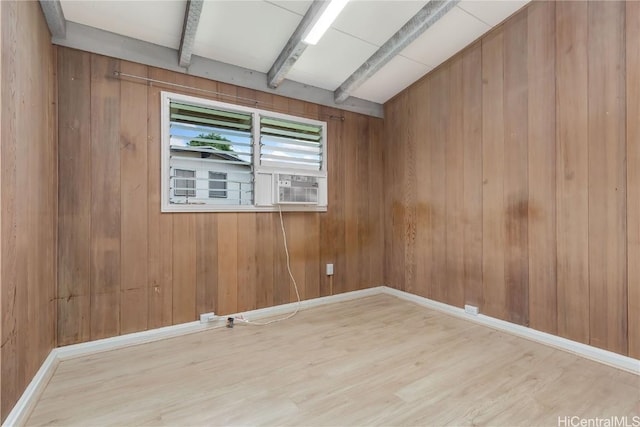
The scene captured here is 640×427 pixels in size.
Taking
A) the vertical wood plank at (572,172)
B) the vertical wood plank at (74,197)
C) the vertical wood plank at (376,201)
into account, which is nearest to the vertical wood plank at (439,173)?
the vertical wood plank at (376,201)

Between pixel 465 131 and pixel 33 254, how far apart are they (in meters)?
3.50

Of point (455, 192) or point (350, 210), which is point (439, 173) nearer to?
point (455, 192)

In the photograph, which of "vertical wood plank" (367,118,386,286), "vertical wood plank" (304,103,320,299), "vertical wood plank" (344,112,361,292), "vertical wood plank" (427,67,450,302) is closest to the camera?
"vertical wood plank" (427,67,450,302)

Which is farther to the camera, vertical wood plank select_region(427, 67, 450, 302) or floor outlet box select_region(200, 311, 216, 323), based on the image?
vertical wood plank select_region(427, 67, 450, 302)

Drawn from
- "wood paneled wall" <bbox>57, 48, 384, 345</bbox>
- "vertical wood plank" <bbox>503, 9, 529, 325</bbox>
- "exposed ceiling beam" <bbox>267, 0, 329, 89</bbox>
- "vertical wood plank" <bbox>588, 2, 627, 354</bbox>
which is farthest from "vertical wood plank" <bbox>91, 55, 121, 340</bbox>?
"vertical wood plank" <bbox>588, 2, 627, 354</bbox>

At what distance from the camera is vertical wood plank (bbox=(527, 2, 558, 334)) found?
2334 millimetres

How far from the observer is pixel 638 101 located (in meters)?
→ 1.93

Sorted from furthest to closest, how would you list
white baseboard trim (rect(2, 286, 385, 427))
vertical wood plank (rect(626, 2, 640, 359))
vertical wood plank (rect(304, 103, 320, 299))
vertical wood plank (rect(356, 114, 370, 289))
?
vertical wood plank (rect(356, 114, 370, 289)) < vertical wood plank (rect(304, 103, 320, 299)) < vertical wood plank (rect(626, 2, 640, 359)) < white baseboard trim (rect(2, 286, 385, 427))

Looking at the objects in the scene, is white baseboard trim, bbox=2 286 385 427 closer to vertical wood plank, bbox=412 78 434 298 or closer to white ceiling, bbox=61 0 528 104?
vertical wood plank, bbox=412 78 434 298

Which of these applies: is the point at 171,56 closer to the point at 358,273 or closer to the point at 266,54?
the point at 266,54

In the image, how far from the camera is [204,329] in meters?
2.61

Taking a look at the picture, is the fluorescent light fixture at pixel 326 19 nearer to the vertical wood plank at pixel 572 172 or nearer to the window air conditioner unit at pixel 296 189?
the window air conditioner unit at pixel 296 189

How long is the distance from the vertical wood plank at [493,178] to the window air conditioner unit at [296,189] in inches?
65.8

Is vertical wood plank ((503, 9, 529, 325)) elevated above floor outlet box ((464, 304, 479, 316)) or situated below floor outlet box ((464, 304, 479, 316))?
above
